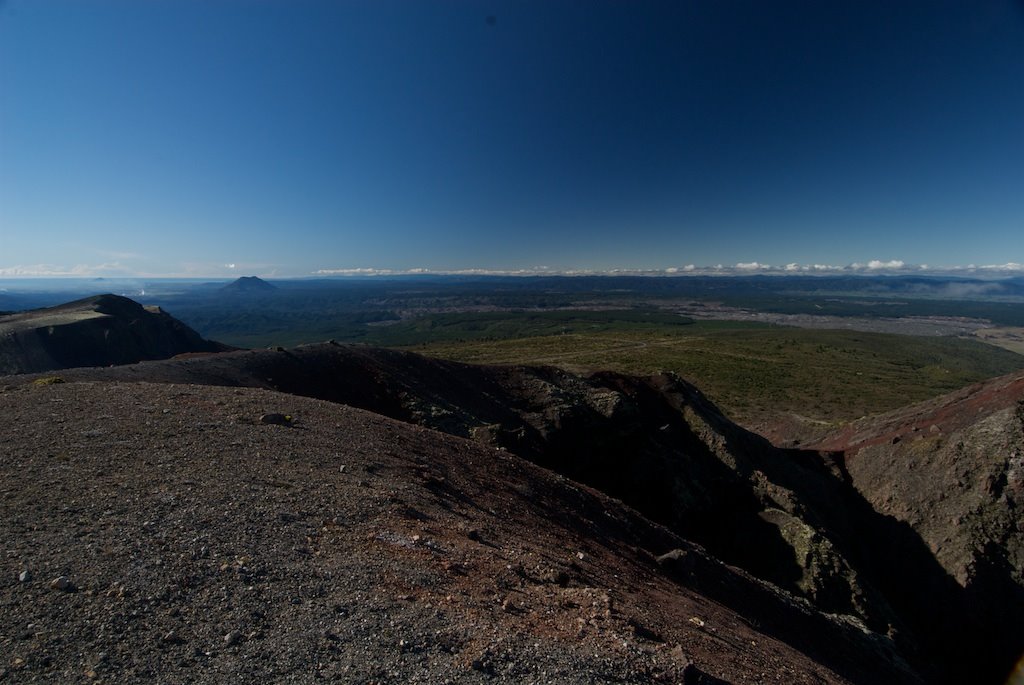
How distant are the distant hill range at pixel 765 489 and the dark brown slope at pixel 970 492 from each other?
3.4 inches

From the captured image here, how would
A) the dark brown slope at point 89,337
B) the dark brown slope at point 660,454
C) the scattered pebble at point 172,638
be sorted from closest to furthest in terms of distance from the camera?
the scattered pebble at point 172,638 < the dark brown slope at point 660,454 < the dark brown slope at point 89,337

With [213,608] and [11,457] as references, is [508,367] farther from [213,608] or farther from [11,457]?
[213,608]

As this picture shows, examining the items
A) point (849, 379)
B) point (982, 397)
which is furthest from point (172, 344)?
point (849, 379)

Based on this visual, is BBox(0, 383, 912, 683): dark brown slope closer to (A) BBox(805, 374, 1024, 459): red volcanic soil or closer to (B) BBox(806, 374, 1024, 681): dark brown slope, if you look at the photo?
(B) BBox(806, 374, 1024, 681): dark brown slope

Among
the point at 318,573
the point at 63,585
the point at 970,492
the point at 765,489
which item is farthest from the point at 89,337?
the point at 970,492

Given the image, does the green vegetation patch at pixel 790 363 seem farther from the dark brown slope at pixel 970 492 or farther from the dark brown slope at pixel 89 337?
the dark brown slope at pixel 89 337

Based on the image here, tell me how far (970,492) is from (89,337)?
3108 inches

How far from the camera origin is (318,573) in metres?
7.73

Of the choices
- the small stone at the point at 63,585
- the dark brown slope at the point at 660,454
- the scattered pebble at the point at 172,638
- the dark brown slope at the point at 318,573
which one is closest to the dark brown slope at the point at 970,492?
the dark brown slope at the point at 660,454

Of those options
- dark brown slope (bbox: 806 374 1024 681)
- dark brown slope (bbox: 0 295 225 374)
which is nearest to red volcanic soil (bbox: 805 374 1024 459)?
dark brown slope (bbox: 806 374 1024 681)

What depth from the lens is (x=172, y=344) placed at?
67.4 metres

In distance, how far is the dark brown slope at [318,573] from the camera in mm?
6008

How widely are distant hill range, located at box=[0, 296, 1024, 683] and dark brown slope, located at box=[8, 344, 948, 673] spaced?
0.12 meters

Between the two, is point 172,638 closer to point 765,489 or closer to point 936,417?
point 765,489
